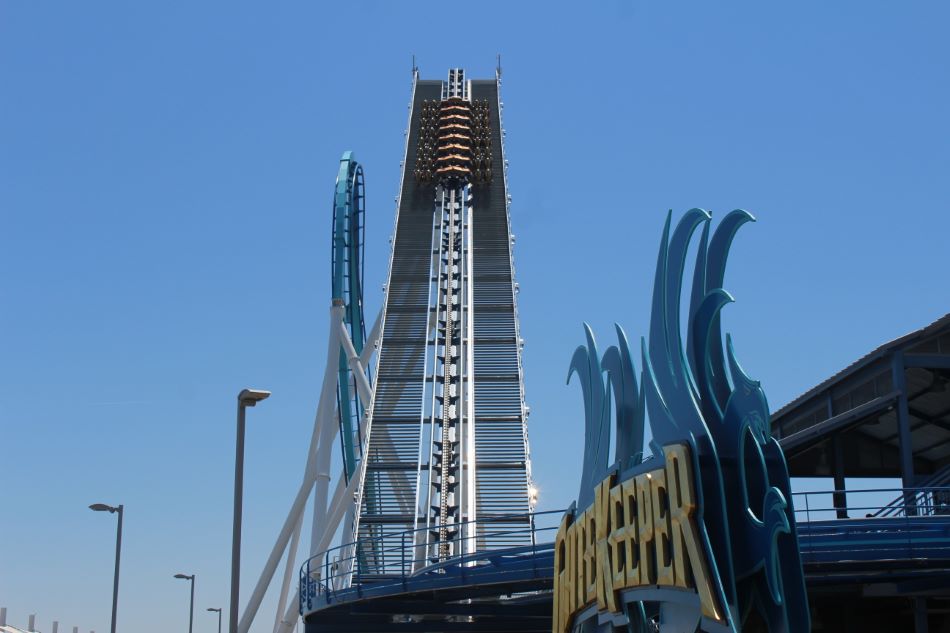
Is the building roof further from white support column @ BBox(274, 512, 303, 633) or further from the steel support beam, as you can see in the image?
white support column @ BBox(274, 512, 303, 633)

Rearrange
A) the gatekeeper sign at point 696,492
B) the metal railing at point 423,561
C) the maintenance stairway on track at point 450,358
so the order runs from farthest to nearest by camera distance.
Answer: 1. the maintenance stairway on track at point 450,358
2. the metal railing at point 423,561
3. the gatekeeper sign at point 696,492

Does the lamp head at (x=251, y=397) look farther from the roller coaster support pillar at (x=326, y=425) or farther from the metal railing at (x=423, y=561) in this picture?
the roller coaster support pillar at (x=326, y=425)

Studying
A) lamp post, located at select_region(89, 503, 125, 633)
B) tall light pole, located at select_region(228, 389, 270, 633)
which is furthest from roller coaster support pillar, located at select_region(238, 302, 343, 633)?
tall light pole, located at select_region(228, 389, 270, 633)

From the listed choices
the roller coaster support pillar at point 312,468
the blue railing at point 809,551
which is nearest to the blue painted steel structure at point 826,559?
the blue railing at point 809,551

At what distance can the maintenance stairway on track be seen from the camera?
106 ft

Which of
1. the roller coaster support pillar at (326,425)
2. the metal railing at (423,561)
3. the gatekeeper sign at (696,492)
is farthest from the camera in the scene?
the roller coaster support pillar at (326,425)

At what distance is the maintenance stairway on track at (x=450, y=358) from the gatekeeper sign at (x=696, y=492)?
966cm

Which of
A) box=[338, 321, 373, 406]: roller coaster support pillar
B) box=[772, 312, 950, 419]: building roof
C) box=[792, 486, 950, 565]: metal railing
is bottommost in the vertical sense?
box=[792, 486, 950, 565]: metal railing

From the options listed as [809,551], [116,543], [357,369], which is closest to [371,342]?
[357,369]

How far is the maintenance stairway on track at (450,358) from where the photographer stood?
32438 millimetres

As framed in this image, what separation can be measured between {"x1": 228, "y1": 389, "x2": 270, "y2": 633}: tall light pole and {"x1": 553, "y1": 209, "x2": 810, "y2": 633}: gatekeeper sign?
4409 millimetres

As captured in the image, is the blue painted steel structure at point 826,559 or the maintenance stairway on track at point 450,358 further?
the maintenance stairway on track at point 450,358

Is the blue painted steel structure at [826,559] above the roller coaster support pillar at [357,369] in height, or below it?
below

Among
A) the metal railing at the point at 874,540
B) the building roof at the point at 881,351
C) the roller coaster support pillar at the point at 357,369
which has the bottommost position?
the metal railing at the point at 874,540
